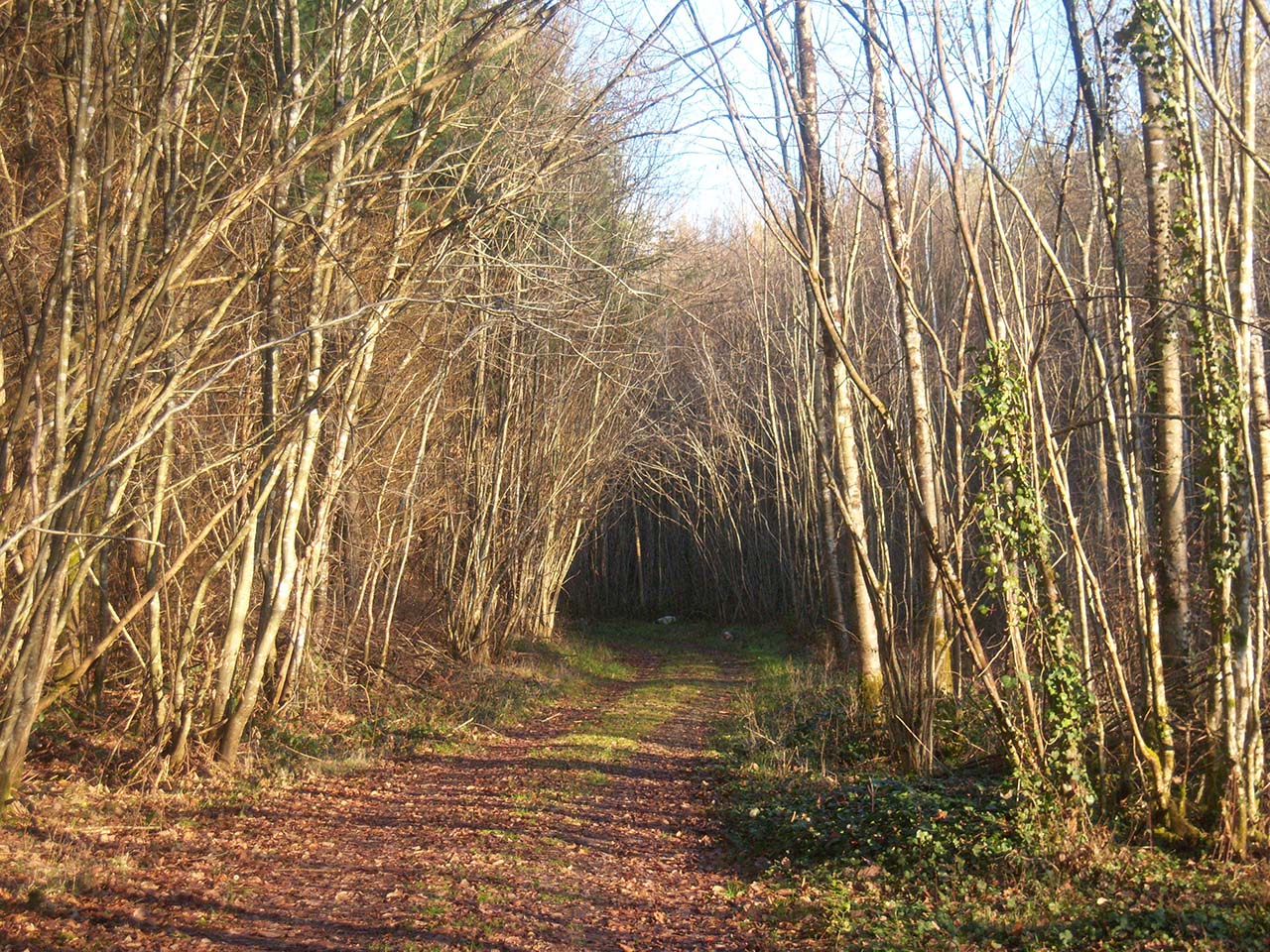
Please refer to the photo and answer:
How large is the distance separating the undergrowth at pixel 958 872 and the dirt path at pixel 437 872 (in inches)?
16.2

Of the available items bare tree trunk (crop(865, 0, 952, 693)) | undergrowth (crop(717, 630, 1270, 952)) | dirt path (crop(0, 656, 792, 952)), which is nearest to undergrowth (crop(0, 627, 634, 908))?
dirt path (crop(0, 656, 792, 952))

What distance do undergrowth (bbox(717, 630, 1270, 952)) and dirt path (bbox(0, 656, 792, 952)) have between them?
0.41 meters

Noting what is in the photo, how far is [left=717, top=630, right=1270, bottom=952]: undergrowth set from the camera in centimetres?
446

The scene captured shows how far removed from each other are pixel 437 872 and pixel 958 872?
281 centimetres

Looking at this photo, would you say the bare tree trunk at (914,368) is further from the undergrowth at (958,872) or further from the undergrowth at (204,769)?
the undergrowth at (204,769)

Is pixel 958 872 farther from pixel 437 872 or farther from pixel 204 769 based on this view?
pixel 204 769

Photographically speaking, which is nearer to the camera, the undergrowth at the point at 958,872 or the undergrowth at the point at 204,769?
the undergrowth at the point at 958,872

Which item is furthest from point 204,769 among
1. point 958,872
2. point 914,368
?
point 914,368

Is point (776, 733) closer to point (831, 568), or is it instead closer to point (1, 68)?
point (831, 568)

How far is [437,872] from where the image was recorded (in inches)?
224

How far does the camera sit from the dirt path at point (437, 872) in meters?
4.69

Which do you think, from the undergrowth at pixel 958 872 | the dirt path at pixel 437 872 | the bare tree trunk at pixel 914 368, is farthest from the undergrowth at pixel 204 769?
the bare tree trunk at pixel 914 368

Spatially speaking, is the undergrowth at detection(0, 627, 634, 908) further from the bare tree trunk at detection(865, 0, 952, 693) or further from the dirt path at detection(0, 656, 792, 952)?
the bare tree trunk at detection(865, 0, 952, 693)

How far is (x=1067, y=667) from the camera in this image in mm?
5699
